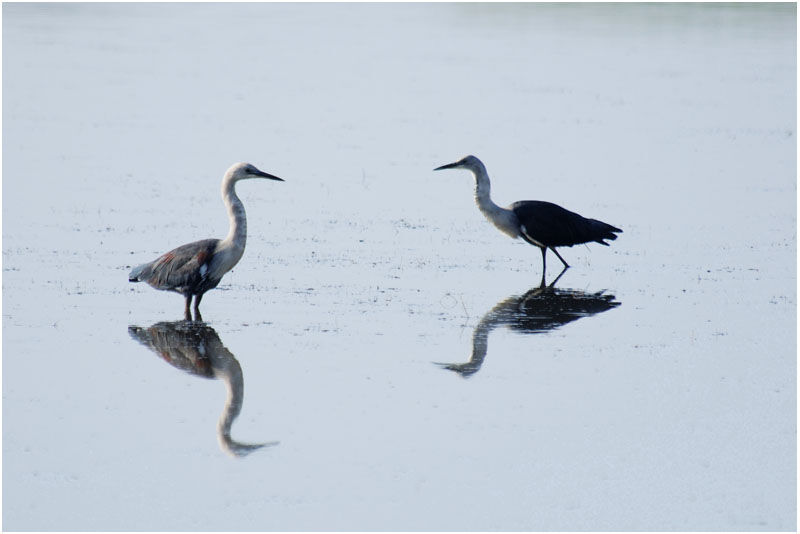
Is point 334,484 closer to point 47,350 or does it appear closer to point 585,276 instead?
point 47,350

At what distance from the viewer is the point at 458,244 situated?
1412 centimetres

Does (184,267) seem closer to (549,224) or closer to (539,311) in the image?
(539,311)

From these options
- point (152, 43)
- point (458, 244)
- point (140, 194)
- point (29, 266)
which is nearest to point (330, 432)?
point (29, 266)

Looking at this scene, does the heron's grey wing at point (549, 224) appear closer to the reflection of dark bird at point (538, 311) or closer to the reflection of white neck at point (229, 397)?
the reflection of dark bird at point (538, 311)

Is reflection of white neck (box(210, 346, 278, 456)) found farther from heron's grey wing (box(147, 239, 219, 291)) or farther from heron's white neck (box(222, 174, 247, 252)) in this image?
heron's white neck (box(222, 174, 247, 252))

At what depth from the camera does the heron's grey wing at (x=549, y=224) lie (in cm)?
1331

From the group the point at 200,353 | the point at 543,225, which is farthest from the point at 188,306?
the point at 543,225

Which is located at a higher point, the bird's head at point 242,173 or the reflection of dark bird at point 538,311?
the bird's head at point 242,173

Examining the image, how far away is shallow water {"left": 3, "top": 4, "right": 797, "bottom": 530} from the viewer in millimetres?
7359

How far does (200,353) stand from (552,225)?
4767 millimetres

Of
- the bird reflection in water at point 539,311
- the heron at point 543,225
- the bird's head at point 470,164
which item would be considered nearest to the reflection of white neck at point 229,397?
the bird reflection in water at point 539,311

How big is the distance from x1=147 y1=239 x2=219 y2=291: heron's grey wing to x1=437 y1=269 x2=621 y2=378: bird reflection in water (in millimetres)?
2196

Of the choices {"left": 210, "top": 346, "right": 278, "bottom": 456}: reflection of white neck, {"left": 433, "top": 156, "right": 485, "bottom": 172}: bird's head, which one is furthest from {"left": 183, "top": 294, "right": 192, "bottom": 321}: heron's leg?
{"left": 433, "top": 156, "right": 485, "bottom": 172}: bird's head

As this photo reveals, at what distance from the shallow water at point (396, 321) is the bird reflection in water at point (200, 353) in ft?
0.12
